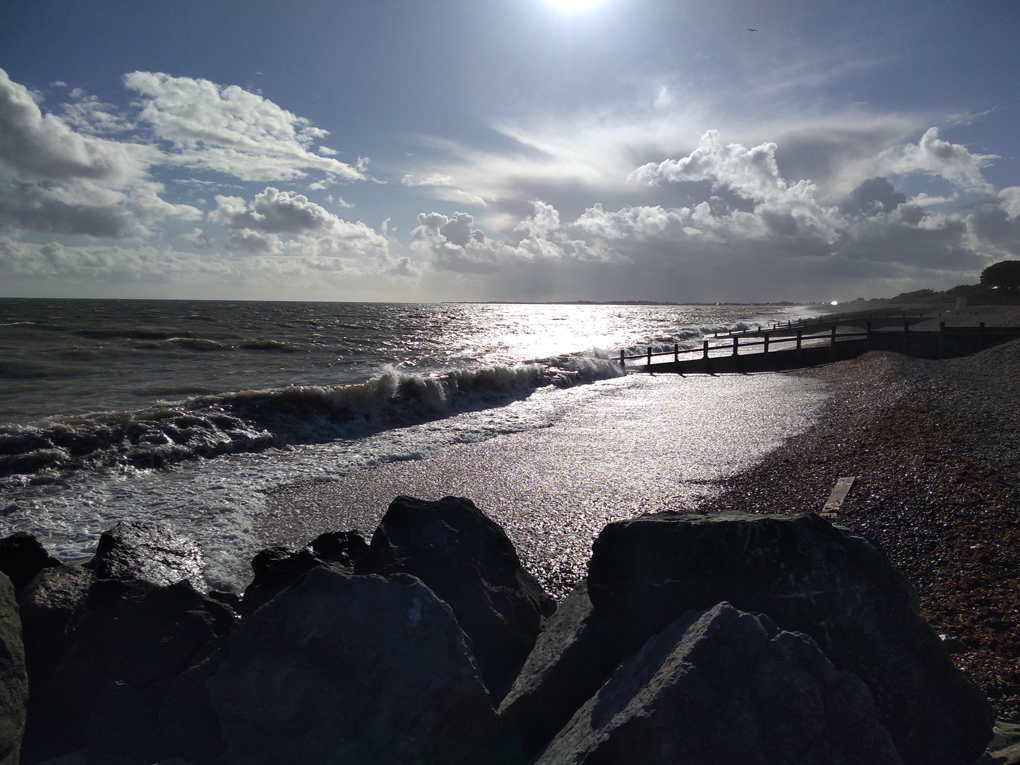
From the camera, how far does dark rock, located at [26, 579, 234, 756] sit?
3330mm

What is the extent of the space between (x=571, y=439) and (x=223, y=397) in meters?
8.72

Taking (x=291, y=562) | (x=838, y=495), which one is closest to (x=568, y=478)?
(x=838, y=495)

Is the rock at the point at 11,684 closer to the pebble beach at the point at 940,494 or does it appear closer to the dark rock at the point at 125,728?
the dark rock at the point at 125,728

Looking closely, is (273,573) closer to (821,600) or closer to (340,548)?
(340,548)

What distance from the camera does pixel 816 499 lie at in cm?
771

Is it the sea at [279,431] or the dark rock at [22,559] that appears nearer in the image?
the dark rock at [22,559]

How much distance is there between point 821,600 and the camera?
9.86 ft

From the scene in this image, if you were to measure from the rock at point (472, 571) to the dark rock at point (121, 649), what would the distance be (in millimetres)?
1140

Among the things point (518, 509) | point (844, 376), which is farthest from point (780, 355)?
point (518, 509)

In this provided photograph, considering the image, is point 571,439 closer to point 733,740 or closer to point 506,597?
point 506,597

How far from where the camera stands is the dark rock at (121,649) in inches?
131

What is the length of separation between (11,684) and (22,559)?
189 centimetres

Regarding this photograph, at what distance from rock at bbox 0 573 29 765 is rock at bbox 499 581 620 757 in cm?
247

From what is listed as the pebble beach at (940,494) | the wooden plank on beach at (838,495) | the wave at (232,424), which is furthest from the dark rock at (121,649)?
the wave at (232,424)
